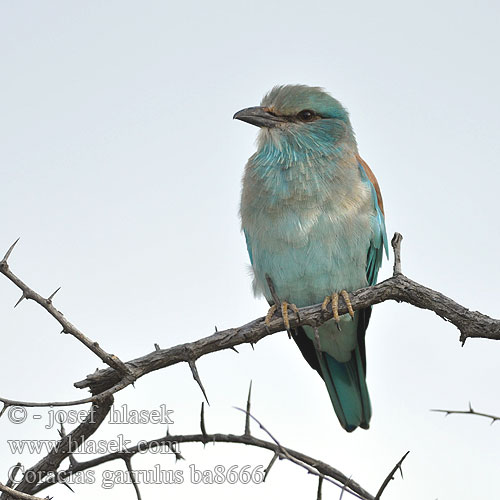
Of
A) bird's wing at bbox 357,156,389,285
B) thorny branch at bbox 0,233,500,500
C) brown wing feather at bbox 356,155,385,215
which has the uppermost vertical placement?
brown wing feather at bbox 356,155,385,215

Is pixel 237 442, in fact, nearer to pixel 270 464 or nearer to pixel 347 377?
pixel 270 464

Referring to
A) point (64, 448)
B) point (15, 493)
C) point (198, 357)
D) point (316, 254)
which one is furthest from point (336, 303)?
point (15, 493)

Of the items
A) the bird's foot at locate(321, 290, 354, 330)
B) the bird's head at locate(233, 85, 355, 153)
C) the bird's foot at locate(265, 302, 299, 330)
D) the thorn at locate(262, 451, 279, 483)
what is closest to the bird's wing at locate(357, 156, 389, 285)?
the bird's head at locate(233, 85, 355, 153)

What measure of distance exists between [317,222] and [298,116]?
36.3 inches

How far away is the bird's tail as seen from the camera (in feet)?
16.6

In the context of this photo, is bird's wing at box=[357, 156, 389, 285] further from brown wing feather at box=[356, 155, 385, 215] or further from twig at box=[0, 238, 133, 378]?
twig at box=[0, 238, 133, 378]

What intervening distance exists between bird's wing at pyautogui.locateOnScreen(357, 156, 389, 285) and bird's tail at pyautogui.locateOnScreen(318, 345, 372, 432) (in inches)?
23.4

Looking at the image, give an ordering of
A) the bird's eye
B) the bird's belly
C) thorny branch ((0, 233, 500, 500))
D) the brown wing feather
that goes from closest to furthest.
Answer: thorny branch ((0, 233, 500, 500)) < the bird's belly < the brown wing feather < the bird's eye

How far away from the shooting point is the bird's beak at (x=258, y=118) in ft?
16.6

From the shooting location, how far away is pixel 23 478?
311 cm

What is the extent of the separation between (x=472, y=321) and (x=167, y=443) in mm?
1366

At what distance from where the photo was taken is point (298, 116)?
16.8 ft

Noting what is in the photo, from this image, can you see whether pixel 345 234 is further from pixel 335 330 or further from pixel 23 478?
pixel 23 478

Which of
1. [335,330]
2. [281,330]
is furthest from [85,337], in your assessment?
[335,330]
